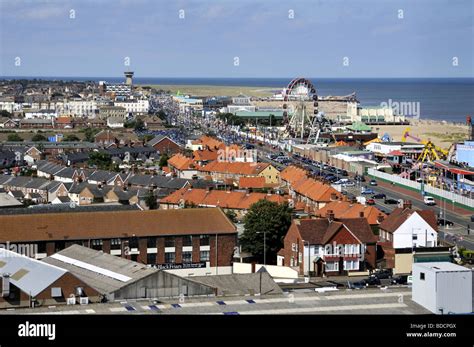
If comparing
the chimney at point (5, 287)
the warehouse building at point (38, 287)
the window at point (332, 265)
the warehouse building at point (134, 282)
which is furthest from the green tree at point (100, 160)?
the chimney at point (5, 287)

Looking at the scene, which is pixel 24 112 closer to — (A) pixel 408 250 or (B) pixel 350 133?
(B) pixel 350 133

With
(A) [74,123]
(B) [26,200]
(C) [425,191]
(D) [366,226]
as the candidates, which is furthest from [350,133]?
(D) [366,226]

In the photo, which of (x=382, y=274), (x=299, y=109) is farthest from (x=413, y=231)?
(x=299, y=109)

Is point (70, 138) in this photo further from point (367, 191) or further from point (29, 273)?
point (29, 273)

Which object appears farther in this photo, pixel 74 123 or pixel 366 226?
pixel 74 123

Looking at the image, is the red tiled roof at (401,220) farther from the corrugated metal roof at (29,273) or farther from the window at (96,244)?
the corrugated metal roof at (29,273)
